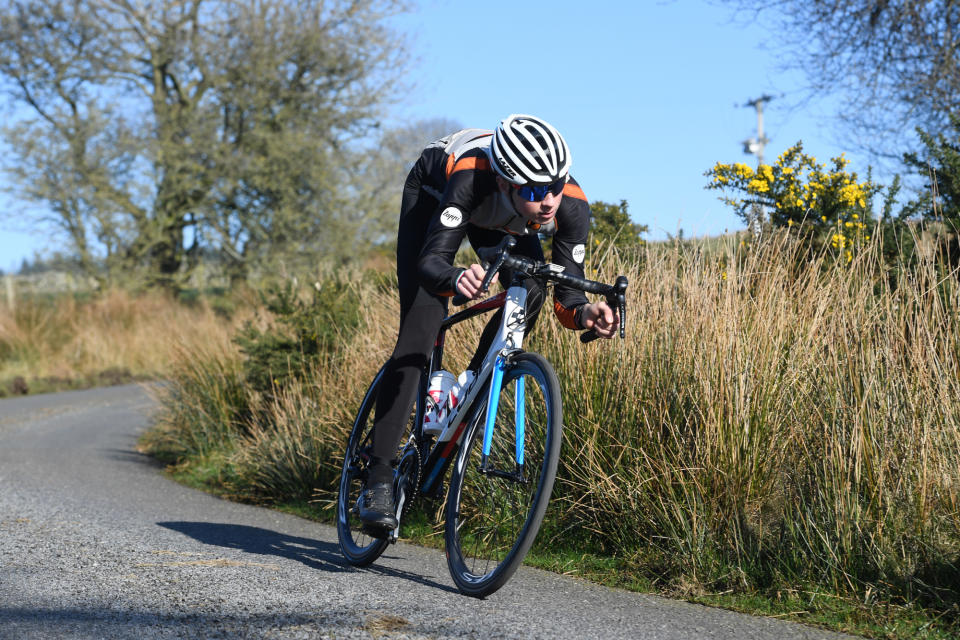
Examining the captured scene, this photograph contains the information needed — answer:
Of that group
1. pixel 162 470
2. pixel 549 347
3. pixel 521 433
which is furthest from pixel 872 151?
pixel 521 433

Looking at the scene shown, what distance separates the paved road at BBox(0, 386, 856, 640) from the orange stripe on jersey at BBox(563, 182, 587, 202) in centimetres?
170

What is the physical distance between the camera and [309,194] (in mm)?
29766

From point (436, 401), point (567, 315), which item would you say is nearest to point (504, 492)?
point (436, 401)

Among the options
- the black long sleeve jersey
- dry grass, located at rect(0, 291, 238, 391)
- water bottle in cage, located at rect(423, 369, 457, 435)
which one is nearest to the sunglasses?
the black long sleeve jersey

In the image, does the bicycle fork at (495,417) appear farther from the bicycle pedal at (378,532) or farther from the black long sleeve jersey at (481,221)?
the bicycle pedal at (378,532)

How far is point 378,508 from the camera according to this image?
4.32 meters

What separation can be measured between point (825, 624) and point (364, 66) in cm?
2737

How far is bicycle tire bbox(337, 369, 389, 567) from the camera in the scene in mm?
4812

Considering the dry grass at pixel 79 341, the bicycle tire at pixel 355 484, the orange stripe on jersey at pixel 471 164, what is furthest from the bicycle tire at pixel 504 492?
the dry grass at pixel 79 341

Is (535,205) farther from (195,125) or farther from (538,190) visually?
(195,125)

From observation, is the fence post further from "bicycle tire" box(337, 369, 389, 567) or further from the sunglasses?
the sunglasses

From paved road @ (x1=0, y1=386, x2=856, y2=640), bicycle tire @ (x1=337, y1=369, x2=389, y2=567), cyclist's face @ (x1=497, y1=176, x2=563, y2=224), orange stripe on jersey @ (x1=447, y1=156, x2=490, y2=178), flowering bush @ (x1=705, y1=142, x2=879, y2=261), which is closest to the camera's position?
paved road @ (x1=0, y1=386, x2=856, y2=640)

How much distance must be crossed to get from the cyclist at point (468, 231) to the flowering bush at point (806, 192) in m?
3.25

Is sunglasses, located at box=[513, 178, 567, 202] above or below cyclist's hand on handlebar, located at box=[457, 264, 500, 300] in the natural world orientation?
above
